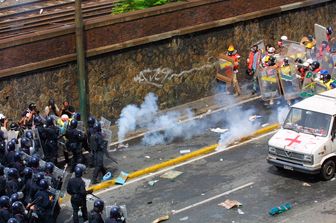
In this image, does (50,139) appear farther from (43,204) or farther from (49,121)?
(43,204)

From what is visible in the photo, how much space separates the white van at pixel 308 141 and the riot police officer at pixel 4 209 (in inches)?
277

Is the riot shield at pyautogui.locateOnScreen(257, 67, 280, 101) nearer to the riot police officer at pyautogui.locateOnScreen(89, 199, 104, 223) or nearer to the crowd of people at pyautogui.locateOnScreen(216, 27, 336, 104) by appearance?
the crowd of people at pyautogui.locateOnScreen(216, 27, 336, 104)

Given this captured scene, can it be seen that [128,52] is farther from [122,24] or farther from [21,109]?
[21,109]

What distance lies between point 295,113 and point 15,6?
14350mm

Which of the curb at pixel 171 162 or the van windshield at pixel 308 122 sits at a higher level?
the van windshield at pixel 308 122

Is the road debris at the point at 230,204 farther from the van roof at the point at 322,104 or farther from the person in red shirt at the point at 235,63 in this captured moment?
the person in red shirt at the point at 235,63

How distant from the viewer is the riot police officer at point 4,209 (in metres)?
15.4

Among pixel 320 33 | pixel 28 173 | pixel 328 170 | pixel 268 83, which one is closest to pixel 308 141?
pixel 328 170

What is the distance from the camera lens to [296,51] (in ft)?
86.3

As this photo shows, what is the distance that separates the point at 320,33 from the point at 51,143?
12030mm

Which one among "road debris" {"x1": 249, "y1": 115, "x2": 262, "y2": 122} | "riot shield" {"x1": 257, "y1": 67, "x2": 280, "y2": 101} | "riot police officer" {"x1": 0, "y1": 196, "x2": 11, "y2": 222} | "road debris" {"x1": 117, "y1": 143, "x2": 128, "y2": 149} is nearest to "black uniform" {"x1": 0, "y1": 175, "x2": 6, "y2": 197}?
"riot police officer" {"x1": 0, "y1": 196, "x2": 11, "y2": 222}

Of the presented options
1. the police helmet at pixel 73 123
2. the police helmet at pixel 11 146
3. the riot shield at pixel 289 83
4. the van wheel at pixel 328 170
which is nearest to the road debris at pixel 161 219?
the police helmet at pixel 73 123

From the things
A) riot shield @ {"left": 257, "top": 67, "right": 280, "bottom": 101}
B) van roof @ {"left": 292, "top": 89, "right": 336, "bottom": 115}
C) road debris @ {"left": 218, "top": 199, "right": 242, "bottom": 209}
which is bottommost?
road debris @ {"left": 218, "top": 199, "right": 242, "bottom": 209}

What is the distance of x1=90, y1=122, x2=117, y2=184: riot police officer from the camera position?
19.8 metres
